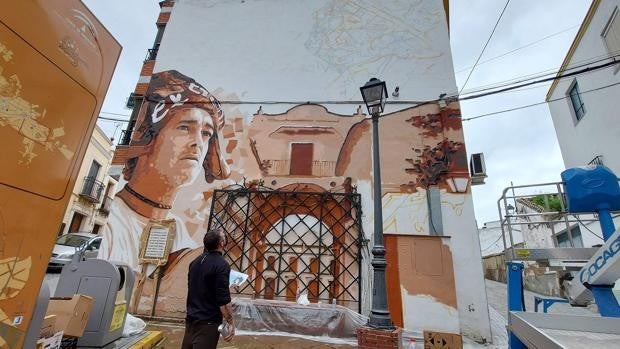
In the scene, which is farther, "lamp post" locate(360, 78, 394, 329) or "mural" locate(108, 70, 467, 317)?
"mural" locate(108, 70, 467, 317)

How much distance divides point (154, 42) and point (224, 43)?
7.90 feet

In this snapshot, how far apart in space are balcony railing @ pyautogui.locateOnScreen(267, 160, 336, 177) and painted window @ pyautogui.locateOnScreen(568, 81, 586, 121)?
30.6 ft

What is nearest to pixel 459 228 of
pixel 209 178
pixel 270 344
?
pixel 270 344

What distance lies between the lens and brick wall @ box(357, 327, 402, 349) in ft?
10.7

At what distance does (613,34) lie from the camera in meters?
7.90

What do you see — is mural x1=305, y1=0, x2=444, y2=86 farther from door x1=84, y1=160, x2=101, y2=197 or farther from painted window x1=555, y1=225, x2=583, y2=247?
door x1=84, y1=160, x2=101, y2=197

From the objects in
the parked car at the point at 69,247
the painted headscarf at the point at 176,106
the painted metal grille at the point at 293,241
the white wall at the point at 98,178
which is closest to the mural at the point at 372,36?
the painted headscarf at the point at 176,106

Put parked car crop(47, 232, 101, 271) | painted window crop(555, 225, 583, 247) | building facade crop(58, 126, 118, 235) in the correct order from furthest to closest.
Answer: building facade crop(58, 126, 118, 235) → painted window crop(555, 225, 583, 247) → parked car crop(47, 232, 101, 271)

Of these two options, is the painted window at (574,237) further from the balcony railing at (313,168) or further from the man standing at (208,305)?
the man standing at (208,305)

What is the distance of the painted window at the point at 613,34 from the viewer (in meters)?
7.70

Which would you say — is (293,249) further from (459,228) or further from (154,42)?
(154,42)

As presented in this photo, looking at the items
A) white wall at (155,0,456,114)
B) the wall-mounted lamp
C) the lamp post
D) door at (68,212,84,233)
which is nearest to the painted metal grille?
the wall-mounted lamp

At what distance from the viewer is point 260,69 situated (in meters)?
8.35

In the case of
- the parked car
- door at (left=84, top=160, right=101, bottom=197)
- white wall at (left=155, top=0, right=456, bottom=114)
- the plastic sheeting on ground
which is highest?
white wall at (left=155, top=0, right=456, bottom=114)
